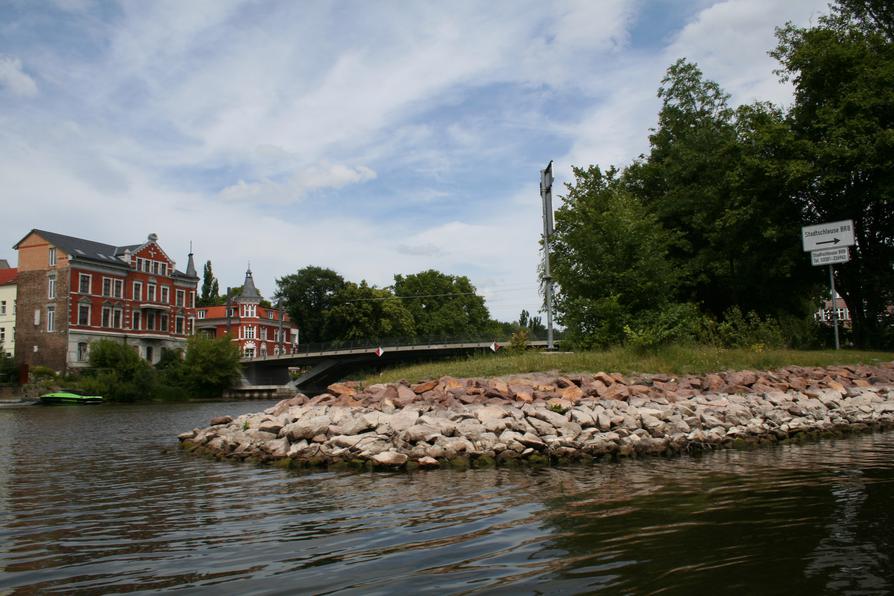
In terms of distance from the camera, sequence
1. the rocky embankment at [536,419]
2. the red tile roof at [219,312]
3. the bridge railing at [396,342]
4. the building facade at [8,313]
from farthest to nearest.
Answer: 1. the red tile roof at [219,312]
2. the building facade at [8,313]
3. the bridge railing at [396,342]
4. the rocky embankment at [536,419]

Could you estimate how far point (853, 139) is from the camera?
26812 millimetres

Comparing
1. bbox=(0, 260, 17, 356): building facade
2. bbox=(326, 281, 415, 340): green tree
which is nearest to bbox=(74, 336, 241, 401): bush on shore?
bbox=(0, 260, 17, 356): building facade

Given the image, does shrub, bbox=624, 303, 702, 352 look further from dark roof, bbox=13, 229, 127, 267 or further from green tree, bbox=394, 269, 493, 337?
green tree, bbox=394, 269, 493, 337

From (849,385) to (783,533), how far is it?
15.5 metres

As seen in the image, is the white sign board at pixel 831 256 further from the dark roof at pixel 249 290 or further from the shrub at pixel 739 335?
the dark roof at pixel 249 290

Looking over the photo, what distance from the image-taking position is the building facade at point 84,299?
63875mm

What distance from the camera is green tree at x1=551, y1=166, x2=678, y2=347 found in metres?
21.5

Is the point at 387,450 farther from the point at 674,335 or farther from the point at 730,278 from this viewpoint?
the point at 730,278

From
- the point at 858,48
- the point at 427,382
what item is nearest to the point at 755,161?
the point at 858,48

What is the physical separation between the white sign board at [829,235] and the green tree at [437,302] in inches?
2771

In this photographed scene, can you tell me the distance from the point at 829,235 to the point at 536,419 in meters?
19.5

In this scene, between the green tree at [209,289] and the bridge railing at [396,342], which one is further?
Result: the green tree at [209,289]

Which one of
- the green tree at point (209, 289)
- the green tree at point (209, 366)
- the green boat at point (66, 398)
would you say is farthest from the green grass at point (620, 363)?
the green tree at point (209, 289)

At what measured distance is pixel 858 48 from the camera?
27.3 m
